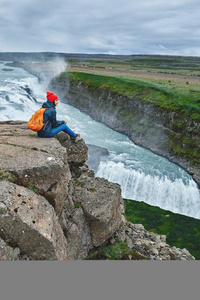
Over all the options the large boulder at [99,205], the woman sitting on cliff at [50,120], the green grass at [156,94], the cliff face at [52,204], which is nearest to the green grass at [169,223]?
the cliff face at [52,204]

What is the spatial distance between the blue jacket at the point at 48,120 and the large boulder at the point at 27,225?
2.93 meters

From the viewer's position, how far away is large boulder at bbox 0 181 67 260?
16.1 feet

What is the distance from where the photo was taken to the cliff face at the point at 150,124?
29656 millimetres

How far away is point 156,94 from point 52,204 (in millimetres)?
36865

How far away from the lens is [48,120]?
807 cm

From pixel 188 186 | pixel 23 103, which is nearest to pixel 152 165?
pixel 188 186

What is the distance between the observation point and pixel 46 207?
5.96 metres

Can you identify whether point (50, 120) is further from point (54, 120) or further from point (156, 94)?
point (156, 94)

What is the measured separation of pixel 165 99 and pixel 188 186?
Result: 1742 cm

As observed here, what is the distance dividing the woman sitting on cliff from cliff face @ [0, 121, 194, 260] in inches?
10.8

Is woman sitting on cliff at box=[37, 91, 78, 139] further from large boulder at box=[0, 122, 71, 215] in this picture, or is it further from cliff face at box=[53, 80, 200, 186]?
cliff face at box=[53, 80, 200, 186]

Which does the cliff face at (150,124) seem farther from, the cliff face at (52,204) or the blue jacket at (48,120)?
the blue jacket at (48,120)

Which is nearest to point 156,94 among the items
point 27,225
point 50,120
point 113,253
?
point 50,120

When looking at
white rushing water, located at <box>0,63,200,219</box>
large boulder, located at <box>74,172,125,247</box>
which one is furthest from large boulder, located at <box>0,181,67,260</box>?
white rushing water, located at <box>0,63,200,219</box>
